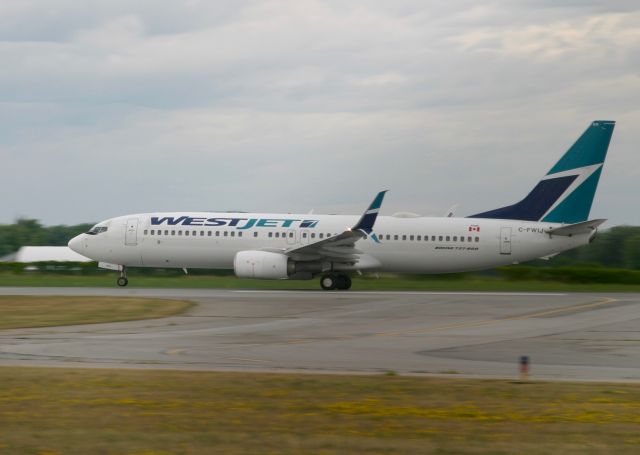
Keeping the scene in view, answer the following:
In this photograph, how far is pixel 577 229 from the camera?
125ft

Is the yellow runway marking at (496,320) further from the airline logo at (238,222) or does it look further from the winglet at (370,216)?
the airline logo at (238,222)

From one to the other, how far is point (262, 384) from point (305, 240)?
26607 millimetres

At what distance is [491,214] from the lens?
133 feet

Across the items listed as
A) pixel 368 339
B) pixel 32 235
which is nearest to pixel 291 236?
pixel 368 339

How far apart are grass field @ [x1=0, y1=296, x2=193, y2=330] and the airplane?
8784 mm

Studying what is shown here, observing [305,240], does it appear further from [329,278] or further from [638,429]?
[638,429]

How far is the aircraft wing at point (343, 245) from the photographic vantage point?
124 feet

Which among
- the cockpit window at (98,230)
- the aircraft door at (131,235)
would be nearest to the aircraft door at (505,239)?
the aircraft door at (131,235)

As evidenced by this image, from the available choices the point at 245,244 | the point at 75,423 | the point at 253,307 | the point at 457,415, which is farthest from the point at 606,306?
the point at 75,423

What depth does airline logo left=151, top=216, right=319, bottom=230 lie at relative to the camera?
40.4 metres

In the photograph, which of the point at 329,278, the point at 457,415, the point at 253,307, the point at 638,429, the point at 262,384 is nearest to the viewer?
the point at 638,429

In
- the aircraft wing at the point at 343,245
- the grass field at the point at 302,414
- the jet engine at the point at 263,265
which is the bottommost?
the grass field at the point at 302,414

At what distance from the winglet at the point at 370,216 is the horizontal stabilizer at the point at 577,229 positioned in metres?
7.45

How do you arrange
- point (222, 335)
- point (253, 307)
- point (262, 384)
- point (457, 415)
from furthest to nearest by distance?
point (253, 307), point (222, 335), point (262, 384), point (457, 415)
